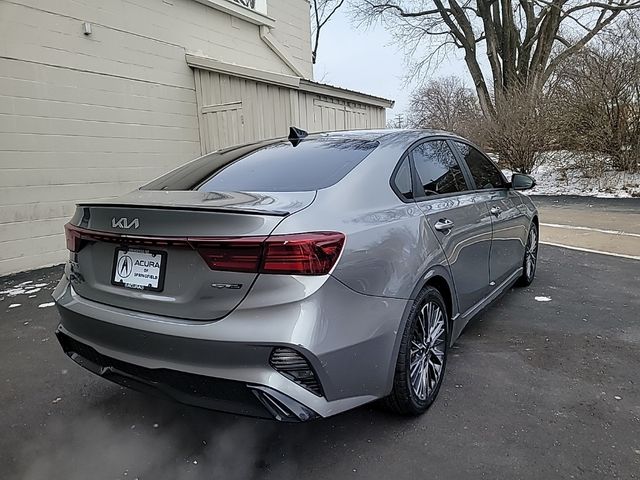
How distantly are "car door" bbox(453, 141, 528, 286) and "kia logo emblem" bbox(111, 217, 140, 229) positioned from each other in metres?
2.32

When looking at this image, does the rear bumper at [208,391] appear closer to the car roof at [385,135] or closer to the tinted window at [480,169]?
the car roof at [385,135]

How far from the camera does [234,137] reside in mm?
7660

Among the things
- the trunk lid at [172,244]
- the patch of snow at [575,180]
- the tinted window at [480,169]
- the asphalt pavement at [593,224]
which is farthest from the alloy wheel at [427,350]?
the patch of snow at [575,180]

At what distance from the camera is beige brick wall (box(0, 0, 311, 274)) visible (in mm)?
5676

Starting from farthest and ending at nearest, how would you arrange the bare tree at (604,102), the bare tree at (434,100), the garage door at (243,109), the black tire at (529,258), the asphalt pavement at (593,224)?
the bare tree at (434,100) < the bare tree at (604,102) < the garage door at (243,109) < the asphalt pavement at (593,224) < the black tire at (529,258)

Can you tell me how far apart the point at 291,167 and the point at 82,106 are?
16.7 feet

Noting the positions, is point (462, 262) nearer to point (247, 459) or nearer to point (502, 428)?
point (502, 428)

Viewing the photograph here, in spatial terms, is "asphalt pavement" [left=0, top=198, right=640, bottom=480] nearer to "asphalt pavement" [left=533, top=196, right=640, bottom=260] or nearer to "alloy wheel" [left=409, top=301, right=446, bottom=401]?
"alloy wheel" [left=409, top=301, right=446, bottom=401]

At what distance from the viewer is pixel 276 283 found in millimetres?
1756

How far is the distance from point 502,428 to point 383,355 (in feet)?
2.58

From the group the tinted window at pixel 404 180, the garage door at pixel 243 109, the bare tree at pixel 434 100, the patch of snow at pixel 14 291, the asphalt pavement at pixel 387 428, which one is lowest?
the patch of snow at pixel 14 291

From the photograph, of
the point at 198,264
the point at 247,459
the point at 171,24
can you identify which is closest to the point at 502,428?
the point at 247,459

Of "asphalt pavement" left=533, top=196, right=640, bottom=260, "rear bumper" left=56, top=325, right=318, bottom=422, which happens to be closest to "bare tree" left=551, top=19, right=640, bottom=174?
"asphalt pavement" left=533, top=196, right=640, bottom=260

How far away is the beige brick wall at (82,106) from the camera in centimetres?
568
